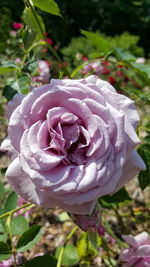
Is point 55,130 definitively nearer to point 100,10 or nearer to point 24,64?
point 24,64

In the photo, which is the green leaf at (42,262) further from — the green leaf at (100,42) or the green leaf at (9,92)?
the green leaf at (100,42)

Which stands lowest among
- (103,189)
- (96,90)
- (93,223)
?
(93,223)

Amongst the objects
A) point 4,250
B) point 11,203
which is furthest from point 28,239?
point 11,203

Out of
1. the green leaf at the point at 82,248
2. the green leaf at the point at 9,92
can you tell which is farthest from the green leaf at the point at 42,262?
the green leaf at the point at 82,248

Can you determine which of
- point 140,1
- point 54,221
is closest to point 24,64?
point 54,221

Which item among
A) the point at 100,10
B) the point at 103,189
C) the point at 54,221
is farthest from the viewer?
the point at 100,10

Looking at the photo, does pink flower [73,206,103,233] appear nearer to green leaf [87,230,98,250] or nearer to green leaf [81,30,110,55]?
green leaf [87,230,98,250]

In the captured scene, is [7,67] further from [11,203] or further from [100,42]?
[11,203]
